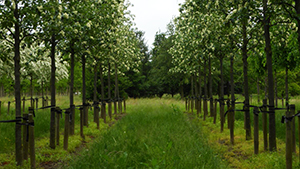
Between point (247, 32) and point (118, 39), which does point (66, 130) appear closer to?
point (118, 39)

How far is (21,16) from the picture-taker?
25.1 ft

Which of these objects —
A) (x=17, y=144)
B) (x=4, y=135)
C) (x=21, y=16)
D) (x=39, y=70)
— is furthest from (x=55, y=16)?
(x=39, y=70)

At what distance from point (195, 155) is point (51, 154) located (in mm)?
4490

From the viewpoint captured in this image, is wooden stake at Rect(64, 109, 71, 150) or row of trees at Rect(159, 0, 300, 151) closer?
row of trees at Rect(159, 0, 300, 151)

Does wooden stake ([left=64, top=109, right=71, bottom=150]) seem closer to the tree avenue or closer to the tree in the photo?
the tree avenue

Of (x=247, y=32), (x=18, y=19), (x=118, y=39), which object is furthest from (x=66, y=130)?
(x=247, y=32)

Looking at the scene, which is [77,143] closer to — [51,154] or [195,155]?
[51,154]

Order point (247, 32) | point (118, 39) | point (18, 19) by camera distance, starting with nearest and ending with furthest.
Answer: point (18, 19) < point (247, 32) < point (118, 39)

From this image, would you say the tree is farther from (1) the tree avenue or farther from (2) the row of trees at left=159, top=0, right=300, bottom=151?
(2) the row of trees at left=159, top=0, right=300, bottom=151

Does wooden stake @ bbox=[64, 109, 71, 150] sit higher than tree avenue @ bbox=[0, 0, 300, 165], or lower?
lower

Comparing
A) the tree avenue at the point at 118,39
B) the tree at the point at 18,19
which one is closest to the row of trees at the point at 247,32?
the tree avenue at the point at 118,39

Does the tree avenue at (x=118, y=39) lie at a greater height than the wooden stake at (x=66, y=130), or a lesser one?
greater

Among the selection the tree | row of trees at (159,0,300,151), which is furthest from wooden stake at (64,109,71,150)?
row of trees at (159,0,300,151)

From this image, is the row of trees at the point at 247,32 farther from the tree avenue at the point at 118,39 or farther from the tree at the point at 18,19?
the tree at the point at 18,19
